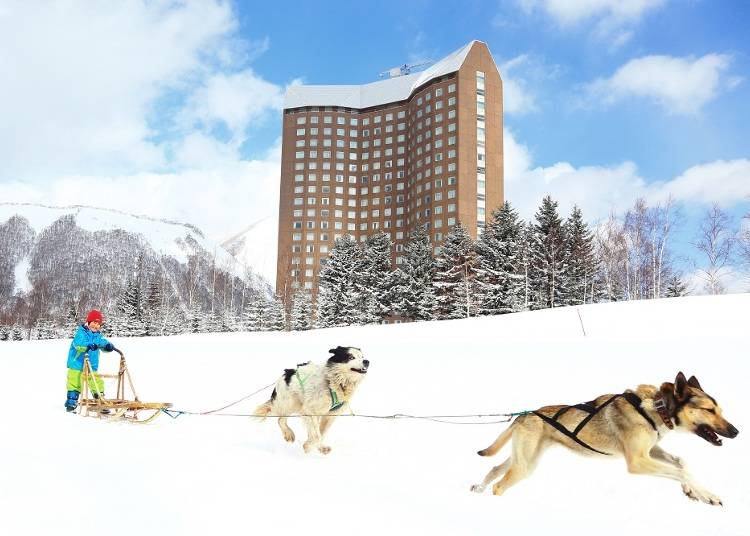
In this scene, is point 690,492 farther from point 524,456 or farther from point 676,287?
point 676,287

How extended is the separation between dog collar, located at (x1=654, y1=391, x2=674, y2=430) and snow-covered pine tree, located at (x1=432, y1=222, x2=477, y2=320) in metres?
40.6

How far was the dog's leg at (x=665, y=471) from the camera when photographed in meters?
4.19

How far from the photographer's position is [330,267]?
56000 mm

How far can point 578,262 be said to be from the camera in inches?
1794

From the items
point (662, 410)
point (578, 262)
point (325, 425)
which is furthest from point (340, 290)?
point (662, 410)

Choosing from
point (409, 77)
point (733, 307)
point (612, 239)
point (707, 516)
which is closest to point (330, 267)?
point (612, 239)

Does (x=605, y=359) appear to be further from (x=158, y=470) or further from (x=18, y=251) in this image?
(x=18, y=251)

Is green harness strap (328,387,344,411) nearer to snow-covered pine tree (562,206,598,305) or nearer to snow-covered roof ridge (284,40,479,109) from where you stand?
snow-covered pine tree (562,206,598,305)

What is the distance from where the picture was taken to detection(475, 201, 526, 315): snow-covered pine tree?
144 feet

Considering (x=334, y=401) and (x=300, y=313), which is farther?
(x=300, y=313)

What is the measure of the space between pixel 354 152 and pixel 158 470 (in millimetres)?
104153

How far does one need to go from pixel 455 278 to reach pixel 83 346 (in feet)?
135

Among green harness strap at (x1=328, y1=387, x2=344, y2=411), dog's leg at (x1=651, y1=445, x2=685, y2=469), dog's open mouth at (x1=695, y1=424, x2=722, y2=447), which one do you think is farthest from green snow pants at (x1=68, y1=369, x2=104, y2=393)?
dog's open mouth at (x1=695, y1=424, x2=722, y2=447)

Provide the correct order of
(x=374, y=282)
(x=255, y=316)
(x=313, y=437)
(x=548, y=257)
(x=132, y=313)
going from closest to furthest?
(x=313, y=437) < (x=548, y=257) < (x=374, y=282) < (x=255, y=316) < (x=132, y=313)
